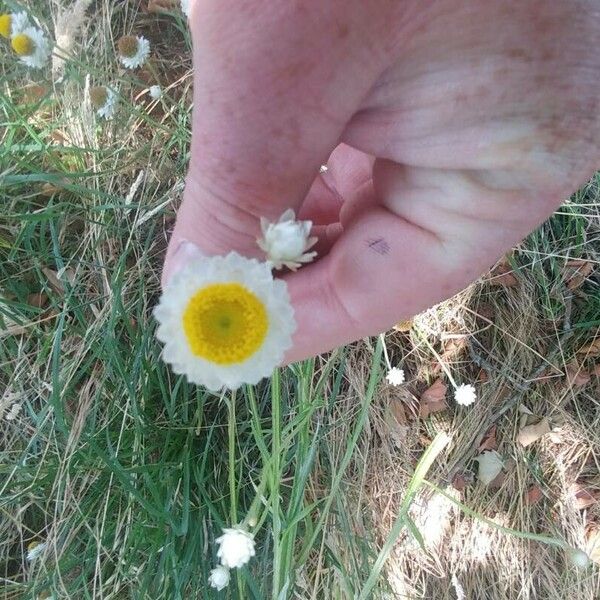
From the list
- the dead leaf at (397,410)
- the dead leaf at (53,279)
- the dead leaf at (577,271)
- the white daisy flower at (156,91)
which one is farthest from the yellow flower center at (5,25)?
the dead leaf at (577,271)

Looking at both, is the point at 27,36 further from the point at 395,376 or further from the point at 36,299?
the point at 395,376

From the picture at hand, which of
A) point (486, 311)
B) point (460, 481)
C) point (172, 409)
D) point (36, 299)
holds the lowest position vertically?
point (460, 481)

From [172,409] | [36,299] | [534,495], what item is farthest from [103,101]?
[534,495]

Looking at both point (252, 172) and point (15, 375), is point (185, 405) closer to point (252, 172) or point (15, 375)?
point (15, 375)

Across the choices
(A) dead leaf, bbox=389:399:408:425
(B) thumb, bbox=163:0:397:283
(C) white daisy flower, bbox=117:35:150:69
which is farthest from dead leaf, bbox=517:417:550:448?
(C) white daisy flower, bbox=117:35:150:69

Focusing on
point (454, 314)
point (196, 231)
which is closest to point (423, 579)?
point (454, 314)

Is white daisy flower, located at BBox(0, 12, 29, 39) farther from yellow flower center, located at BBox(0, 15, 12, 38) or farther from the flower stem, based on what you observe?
the flower stem
